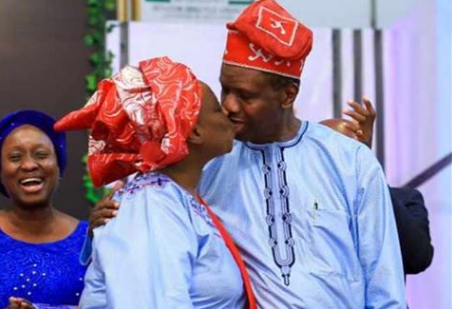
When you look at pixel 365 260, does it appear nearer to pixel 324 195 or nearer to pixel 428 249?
pixel 324 195

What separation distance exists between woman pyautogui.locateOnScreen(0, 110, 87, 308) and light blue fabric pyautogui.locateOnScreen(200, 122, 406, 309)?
39.7 inches

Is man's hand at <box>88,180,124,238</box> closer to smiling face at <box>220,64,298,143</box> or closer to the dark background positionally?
smiling face at <box>220,64,298,143</box>

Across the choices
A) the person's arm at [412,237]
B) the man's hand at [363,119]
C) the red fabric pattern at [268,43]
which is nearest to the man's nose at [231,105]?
the red fabric pattern at [268,43]

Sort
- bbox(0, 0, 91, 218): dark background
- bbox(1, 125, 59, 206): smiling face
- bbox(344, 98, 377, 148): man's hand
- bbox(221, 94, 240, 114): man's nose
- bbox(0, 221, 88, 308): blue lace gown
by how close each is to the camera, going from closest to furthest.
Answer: bbox(221, 94, 240, 114): man's nose < bbox(344, 98, 377, 148): man's hand < bbox(0, 221, 88, 308): blue lace gown < bbox(1, 125, 59, 206): smiling face < bbox(0, 0, 91, 218): dark background

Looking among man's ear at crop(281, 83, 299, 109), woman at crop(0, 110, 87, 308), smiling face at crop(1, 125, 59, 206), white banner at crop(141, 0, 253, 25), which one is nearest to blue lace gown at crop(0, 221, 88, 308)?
woman at crop(0, 110, 87, 308)

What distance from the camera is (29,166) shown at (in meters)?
4.27

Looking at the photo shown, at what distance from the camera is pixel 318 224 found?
3.22 meters

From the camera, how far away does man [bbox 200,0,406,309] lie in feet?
10.5

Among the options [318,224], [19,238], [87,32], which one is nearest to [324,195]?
[318,224]

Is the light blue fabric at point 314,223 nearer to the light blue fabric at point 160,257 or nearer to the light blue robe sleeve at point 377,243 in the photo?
the light blue robe sleeve at point 377,243

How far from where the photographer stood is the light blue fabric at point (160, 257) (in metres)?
2.91

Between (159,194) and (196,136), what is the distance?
0.20 m

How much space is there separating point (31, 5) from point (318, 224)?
265 centimetres

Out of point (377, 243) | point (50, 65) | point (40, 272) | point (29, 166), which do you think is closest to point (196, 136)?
point (377, 243)
